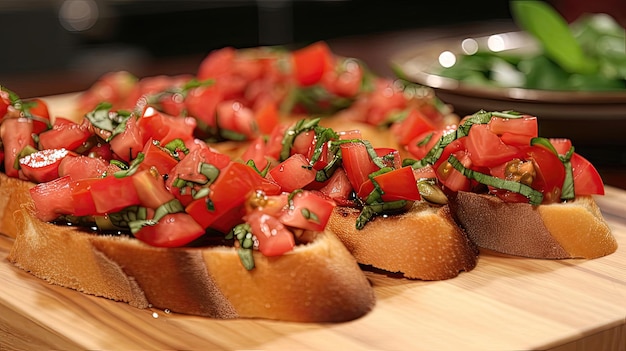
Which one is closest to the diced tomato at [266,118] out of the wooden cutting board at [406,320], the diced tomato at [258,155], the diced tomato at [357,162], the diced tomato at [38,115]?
the diced tomato at [258,155]

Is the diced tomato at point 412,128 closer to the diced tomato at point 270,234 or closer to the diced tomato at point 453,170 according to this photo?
the diced tomato at point 453,170

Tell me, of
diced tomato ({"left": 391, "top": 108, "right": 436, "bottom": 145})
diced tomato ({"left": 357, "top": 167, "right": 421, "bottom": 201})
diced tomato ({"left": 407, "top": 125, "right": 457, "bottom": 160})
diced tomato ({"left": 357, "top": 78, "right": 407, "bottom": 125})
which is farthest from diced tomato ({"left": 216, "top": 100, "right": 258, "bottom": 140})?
diced tomato ({"left": 357, "top": 167, "right": 421, "bottom": 201})

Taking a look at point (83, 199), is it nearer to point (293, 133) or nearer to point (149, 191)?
point (149, 191)

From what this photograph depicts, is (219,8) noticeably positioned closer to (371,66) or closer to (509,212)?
(371,66)

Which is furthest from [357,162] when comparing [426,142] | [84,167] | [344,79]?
[344,79]

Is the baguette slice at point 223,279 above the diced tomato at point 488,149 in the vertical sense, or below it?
below
